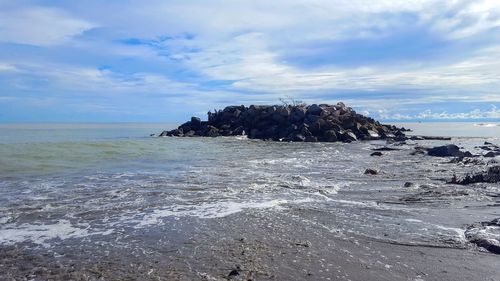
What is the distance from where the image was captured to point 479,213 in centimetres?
1015

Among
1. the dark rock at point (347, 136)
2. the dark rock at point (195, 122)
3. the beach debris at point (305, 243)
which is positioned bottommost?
the beach debris at point (305, 243)

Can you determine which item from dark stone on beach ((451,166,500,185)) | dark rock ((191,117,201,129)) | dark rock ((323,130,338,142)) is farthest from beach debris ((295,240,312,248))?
dark rock ((191,117,201,129))

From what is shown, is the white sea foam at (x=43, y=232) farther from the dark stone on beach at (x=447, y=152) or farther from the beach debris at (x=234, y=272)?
the dark stone on beach at (x=447, y=152)

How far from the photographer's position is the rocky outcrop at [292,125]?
1912 inches

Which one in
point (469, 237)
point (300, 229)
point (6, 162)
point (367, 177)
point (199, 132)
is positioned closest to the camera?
point (469, 237)

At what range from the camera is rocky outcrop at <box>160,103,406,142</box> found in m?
48.6

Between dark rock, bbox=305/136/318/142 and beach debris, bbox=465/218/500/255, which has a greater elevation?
dark rock, bbox=305/136/318/142

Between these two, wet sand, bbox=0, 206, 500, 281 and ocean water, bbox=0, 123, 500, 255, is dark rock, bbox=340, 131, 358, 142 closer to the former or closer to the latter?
ocean water, bbox=0, 123, 500, 255

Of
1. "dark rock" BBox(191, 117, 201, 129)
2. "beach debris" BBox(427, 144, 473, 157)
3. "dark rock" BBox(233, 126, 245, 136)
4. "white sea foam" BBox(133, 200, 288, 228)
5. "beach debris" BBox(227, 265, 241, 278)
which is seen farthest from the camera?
"dark rock" BBox(191, 117, 201, 129)

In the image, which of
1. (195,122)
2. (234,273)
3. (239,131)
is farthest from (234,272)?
(195,122)

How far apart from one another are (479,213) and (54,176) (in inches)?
594

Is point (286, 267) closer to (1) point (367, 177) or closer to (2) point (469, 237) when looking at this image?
(2) point (469, 237)

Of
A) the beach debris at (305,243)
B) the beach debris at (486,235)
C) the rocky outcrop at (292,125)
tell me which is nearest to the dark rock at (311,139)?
the rocky outcrop at (292,125)

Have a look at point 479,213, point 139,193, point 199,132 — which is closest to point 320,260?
point 479,213
